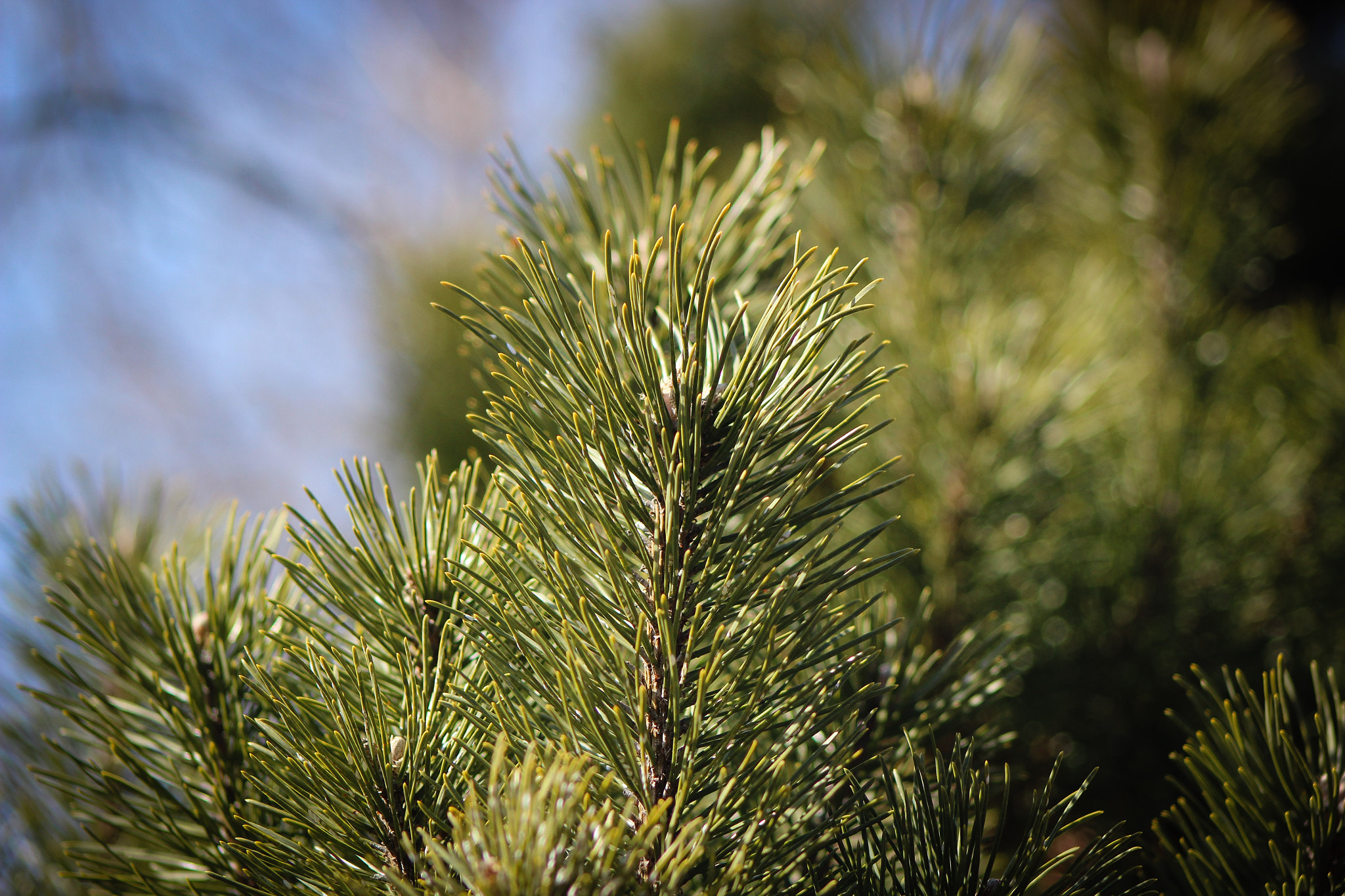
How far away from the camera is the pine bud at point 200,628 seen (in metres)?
0.30

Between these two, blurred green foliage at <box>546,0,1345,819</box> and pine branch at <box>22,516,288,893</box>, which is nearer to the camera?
pine branch at <box>22,516,288,893</box>

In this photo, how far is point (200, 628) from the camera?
298mm

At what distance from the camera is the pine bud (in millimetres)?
295

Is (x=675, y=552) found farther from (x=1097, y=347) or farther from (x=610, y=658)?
(x=1097, y=347)

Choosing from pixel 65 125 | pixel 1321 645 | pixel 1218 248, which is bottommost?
pixel 1321 645

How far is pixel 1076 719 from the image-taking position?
16.1 inches

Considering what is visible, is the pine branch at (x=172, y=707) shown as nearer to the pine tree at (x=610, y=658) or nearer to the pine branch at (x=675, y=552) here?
the pine tree at (x=610, y=658)

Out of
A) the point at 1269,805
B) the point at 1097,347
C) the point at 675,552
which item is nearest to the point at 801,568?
the point at 675,552

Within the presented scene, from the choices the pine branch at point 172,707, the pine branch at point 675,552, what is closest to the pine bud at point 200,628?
the pine branch at point 172,707

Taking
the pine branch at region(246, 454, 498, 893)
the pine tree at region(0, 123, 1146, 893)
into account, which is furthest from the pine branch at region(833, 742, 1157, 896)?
the pine branch at region(246, 454, 498, 893)

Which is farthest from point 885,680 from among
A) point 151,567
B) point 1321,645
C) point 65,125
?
point 65,125

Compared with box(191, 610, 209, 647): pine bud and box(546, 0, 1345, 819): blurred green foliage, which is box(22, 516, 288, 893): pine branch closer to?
box(191, 610, 209, 647): pine bud

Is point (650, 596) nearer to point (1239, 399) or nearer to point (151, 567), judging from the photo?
point (151, 567)

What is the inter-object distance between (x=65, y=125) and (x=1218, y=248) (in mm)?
1968
